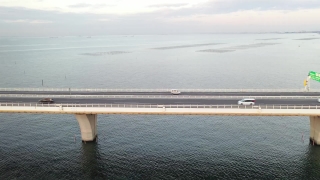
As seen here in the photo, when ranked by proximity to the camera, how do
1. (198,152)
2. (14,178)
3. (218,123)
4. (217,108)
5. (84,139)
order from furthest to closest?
(218,123), (84,139), (198,152), (217,108), (14,178)

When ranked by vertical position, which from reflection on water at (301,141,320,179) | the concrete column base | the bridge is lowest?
reflection on water at (301,141,320,179)

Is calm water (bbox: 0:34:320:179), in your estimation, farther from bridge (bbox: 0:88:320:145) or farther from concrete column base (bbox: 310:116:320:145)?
bridge (bbox: 0:88:320:145)

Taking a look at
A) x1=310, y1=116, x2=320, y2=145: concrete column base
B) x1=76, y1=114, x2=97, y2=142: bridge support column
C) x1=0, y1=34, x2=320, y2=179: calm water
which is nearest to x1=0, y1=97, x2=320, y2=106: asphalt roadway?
x1=310, y1=116, x2=320, y2=145: concrete column base

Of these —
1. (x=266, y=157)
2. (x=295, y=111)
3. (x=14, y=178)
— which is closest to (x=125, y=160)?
(x=14, y=178)

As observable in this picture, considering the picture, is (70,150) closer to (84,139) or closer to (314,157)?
(84,139)

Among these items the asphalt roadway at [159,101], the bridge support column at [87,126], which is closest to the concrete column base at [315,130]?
the asphalt roadway at [159,101]

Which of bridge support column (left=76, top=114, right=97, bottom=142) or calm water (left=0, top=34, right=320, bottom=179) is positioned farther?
bridge support column (left=76, top=114, right=97, bottom=142)

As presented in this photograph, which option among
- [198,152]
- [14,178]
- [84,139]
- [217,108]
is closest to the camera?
[14,178]

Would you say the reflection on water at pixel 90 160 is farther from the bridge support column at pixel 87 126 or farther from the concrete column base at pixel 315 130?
the concrete column base at pixel 315 130
